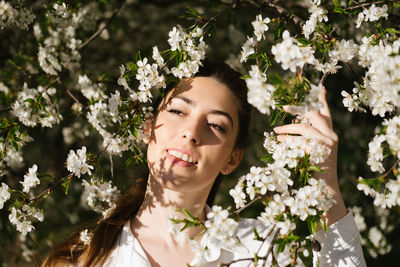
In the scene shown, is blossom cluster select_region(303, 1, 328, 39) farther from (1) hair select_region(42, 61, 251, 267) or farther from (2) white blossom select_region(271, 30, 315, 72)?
(1) hair select_region(42, 61, 251, 267)

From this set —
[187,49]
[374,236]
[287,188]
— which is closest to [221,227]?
[287,188]

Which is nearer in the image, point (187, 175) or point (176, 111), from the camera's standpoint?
point (187, 175)

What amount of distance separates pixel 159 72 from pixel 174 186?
59 cm

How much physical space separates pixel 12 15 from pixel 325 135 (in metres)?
1.87

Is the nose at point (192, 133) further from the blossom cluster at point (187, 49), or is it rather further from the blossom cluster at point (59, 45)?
the blossom cluster at point (59, 45)

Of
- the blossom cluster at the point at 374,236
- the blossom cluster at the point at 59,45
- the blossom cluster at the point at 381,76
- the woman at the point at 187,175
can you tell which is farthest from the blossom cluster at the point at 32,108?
the blossom cluster at the point at 374,236

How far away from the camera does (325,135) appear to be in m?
2.03

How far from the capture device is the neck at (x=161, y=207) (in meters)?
2.44

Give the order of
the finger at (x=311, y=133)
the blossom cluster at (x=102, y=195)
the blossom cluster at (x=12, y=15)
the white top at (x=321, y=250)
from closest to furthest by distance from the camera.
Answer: the finger at (x=311, y=133), the white top at (x=321, y=250), the blossom cluster at (x=12, y=15), the blossom cluster at (x=102, y=195)

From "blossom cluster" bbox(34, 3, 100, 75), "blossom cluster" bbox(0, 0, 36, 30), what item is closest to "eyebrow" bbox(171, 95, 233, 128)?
"blossom cluster" bbox(34, 3, 100, 75)

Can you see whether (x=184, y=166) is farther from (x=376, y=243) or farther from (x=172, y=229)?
(x=376, y=243)

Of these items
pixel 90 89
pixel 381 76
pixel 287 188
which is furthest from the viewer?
pixel 90 89

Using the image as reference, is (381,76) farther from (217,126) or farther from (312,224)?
(217,126)

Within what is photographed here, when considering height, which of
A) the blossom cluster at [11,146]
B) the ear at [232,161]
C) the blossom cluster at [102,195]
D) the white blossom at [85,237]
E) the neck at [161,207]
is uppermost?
the blossom cluster at [11,146]
